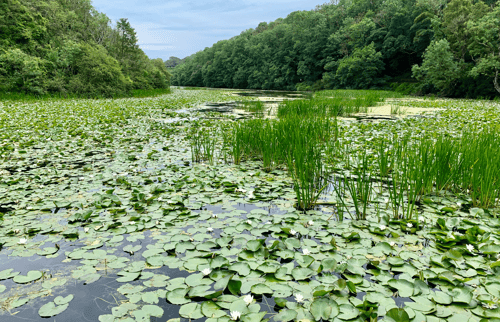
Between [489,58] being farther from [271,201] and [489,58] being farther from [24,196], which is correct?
[24,196]

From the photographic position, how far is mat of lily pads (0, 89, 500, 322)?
59.2 inches

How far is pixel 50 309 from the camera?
149 cm

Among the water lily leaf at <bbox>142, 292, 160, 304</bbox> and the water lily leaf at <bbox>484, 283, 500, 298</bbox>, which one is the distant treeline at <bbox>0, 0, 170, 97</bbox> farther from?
the water lily leaf at <bbox>484, 283, 500, 298</bbox>

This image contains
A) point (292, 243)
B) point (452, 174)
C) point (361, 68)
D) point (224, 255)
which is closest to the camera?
point (224, 255)

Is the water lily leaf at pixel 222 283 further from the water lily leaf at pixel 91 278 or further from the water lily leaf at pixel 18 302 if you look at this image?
the water lily leaf at pixel 18 302

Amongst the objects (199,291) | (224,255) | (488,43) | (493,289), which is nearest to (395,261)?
(493,289)

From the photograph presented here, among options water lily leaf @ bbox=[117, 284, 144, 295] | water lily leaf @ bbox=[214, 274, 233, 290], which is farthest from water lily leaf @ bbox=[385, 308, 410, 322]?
water lily leaf @ bbox=[117, 284, 144, 295]

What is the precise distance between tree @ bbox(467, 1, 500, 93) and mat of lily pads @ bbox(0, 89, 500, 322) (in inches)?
707

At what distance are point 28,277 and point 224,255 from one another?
121cm

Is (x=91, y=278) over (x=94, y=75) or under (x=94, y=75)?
under

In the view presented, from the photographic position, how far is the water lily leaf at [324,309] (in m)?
1.43

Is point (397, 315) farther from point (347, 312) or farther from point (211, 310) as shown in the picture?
point (211, 310)

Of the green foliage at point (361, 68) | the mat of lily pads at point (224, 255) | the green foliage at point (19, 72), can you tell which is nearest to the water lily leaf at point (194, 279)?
the mat of lily pads at point (224, 255)

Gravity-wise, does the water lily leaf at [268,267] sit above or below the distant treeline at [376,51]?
below
